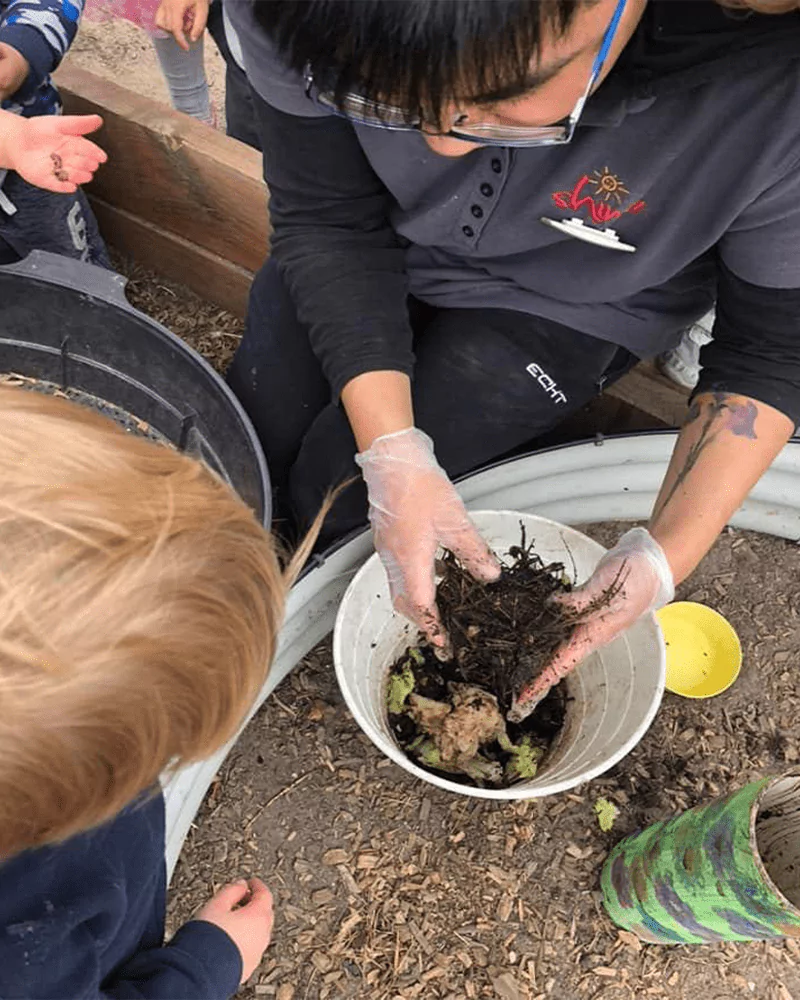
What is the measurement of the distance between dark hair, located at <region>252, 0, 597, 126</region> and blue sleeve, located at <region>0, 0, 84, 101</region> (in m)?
1.14

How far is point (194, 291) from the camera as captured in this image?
2.02 metres

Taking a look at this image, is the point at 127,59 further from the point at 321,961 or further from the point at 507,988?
the point at 507,988

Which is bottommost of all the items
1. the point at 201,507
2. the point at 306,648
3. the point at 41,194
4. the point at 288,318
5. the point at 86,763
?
the point at 306,648

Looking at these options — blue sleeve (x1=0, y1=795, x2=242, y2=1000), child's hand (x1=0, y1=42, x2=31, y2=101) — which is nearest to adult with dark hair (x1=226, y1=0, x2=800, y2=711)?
blue sleeve (x1=0, y1=795, x2=242, y2=1000)

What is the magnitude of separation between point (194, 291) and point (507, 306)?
96 centimetres

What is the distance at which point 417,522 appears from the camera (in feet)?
3.88

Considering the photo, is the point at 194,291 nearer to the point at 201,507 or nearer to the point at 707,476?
the point at 707,476


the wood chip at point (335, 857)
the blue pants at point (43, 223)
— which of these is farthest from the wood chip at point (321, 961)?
the blue pants at point (43, 223)

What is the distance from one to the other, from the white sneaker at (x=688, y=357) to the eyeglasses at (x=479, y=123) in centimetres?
76

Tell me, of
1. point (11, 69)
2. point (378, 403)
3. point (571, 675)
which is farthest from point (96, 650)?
point (11, 69)

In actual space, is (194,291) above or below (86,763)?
below

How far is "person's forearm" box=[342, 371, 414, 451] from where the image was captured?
1213 mm

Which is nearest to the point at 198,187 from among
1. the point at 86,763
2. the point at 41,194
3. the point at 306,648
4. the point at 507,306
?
the point at 41,194

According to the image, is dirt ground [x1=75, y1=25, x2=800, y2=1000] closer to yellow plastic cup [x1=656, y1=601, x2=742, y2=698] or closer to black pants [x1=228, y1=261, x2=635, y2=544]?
yellow plastic cup [x1=656, y1=601, x2=742, y2=698]
